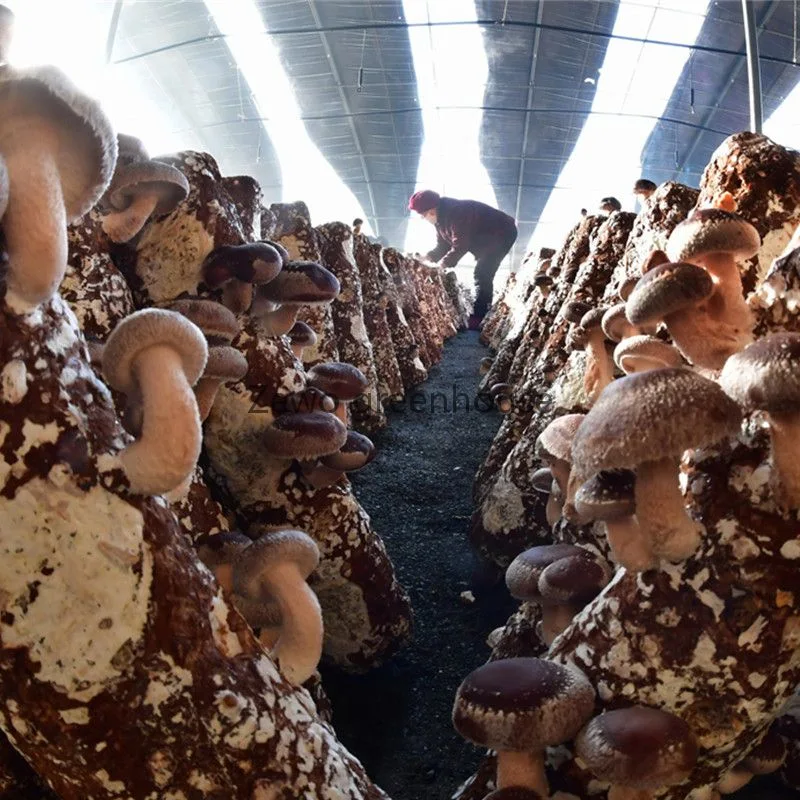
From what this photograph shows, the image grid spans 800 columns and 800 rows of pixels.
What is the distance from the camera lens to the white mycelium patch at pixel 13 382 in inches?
49.4

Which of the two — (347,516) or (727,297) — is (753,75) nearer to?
(727,297)

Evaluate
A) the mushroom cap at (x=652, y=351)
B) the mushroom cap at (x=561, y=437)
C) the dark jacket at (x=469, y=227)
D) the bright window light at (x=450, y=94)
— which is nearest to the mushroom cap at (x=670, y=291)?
the mushroom cap at (x=652, y=351)

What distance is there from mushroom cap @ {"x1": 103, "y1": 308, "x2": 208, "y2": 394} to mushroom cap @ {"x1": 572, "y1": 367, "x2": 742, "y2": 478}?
3.03ft

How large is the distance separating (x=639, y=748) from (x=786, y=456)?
2.47 ft

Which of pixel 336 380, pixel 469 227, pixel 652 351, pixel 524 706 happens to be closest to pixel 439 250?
pixel 469 227

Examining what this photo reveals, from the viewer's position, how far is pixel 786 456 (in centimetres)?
148

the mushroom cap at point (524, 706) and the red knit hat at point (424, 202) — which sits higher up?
the red knit hat at point (424, 202)

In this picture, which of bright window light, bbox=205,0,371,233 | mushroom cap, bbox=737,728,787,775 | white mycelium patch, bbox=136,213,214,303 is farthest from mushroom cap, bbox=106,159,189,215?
bright window light, bbox=205,0,371,233

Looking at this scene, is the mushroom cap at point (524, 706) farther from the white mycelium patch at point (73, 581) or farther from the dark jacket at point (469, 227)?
the dark jacket at point (469, 227)

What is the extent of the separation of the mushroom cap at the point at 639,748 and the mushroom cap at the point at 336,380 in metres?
1.90

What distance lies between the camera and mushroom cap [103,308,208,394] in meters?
1.32

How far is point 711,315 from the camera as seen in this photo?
190cm

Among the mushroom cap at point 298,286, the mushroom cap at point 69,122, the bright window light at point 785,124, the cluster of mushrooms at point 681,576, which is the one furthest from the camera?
the bright window light at point 785,124

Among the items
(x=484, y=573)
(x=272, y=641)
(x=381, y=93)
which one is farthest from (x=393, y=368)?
(x=381, y=93)
